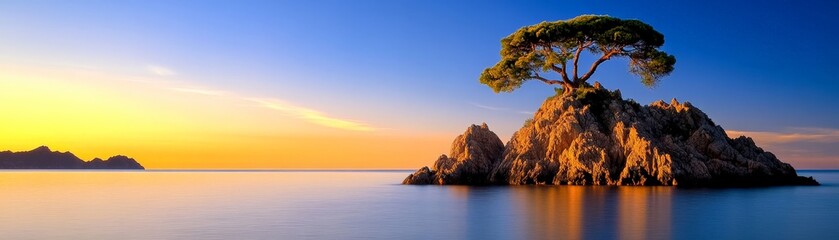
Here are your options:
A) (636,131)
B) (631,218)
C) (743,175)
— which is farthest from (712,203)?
(743,175)

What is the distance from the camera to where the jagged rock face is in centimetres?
6550

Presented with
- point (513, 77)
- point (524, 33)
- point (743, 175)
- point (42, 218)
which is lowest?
point (42, 218)

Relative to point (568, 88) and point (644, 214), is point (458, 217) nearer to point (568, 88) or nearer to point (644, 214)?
point (644, 214)

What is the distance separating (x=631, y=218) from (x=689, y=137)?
33.3 meters

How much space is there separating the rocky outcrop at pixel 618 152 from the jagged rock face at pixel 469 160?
0.11 m

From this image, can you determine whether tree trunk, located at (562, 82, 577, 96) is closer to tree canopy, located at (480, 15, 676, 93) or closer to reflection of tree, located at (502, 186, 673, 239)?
tree canopy, located at (480, 15, 676, 93)

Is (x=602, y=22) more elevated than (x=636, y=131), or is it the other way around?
(x=602, y=22)

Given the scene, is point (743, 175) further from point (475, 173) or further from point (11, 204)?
point (11, 204)

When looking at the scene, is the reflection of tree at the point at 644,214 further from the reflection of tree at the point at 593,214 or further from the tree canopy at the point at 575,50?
the tree canopy at the point at 575,50

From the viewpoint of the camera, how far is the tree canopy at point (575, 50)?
210 feet

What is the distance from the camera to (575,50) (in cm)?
6625

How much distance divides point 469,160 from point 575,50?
1394cm

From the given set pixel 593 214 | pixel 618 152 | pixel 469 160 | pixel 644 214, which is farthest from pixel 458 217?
pixel 469 160

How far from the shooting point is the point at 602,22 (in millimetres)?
63969
